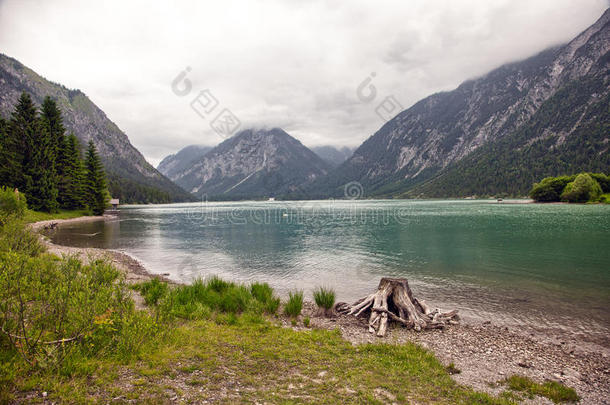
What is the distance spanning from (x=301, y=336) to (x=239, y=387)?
4.35 metres

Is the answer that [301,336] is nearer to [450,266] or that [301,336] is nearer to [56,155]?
[450,266]

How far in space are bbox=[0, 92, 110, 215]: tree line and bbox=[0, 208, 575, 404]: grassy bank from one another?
204 ft

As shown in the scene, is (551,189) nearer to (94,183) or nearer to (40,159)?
(94,183)

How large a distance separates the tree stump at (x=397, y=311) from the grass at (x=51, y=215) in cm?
5935

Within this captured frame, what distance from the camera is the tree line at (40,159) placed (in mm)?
58250

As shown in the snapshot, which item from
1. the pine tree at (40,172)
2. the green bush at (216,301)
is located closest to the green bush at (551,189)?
the green bush at (216,301)

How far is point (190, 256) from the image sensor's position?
1423 inches

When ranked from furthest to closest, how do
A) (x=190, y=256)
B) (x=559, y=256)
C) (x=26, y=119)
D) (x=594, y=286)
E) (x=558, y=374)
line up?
(x=26, y=119)
(x=190, y=256)
(x=559, y=256)
(x=594, y=286)
(x=558, y=374)

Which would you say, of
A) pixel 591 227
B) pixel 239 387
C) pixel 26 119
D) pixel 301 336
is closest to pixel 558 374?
pixel 301 336

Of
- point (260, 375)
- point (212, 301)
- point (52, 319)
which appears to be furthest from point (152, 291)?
point (260, 375)

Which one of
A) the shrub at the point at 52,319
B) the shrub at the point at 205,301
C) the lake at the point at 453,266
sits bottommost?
the lake at the point at 453,266

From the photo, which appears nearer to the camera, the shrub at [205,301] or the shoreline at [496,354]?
the shoreline at [496,354]

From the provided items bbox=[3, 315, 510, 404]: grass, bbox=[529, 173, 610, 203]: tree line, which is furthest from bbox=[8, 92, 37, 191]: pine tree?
bbox=[529, 173, 610, 203]: tree line

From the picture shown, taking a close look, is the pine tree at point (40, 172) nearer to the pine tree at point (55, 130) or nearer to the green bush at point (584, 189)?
the pine tree at point (55, 130)
